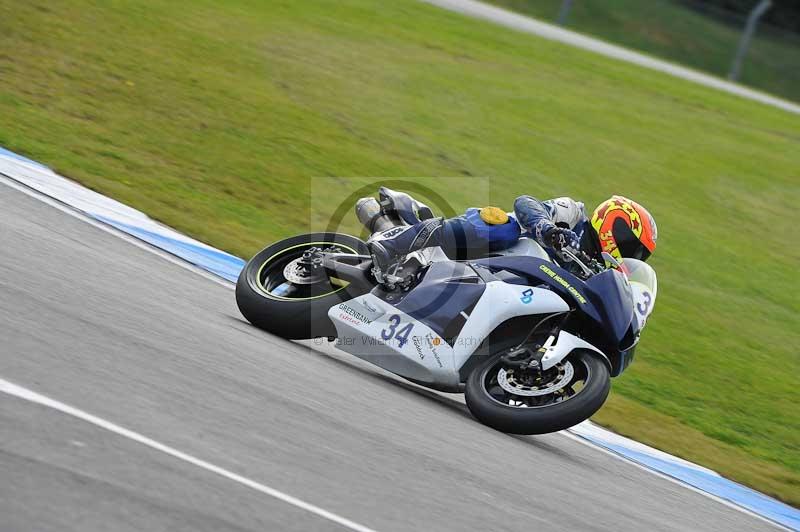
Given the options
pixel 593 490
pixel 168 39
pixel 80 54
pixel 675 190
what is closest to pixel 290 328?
pixel 593 490

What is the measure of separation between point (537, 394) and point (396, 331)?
0.95 m

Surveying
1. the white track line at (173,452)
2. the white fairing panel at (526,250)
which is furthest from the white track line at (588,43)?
the white track line at (173,452)

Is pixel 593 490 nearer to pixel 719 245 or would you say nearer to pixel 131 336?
pixel 131 336

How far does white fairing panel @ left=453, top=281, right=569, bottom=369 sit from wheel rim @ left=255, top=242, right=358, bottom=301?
97 cm

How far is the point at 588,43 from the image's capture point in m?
29.8

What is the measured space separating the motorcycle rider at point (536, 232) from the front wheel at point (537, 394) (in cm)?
74

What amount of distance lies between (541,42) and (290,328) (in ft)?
67.8

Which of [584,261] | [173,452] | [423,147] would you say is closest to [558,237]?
[584,261]

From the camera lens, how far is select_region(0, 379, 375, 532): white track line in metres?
4.47

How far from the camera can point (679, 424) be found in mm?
9391

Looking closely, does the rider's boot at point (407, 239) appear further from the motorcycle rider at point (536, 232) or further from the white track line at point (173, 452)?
the white track line at point (173, 452)

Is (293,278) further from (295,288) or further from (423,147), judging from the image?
(423,147)

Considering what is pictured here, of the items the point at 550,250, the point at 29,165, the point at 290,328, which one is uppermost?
the point at 550,250

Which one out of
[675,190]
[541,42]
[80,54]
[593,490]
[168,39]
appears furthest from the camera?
[541,42]
